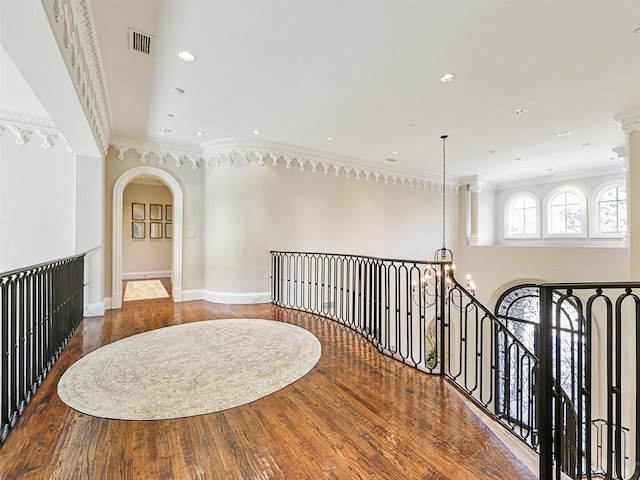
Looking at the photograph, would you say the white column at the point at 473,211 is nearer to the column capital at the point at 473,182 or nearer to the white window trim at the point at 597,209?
the column capital at the point at 473,182

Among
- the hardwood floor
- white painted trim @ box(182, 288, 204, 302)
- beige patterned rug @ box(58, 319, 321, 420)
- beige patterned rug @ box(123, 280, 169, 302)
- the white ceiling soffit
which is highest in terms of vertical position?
the white ceiling soffit

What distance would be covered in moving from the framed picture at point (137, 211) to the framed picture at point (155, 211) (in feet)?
0.68

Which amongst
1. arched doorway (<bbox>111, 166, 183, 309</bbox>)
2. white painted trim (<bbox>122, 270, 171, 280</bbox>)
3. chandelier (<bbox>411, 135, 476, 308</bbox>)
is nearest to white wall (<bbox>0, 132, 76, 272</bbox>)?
arched doorway (<bbox>111, 166, 183, 309</bbox>)

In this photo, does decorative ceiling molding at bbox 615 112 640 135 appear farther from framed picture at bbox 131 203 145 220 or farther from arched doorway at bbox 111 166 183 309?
framed picture at bbox 131 203 145 220

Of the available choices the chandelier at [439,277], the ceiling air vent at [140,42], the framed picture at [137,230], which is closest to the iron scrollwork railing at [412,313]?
the chandelier at [439,277]

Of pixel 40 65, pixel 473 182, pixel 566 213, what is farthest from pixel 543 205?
pixel 40 65

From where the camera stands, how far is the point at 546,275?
700 centimetres

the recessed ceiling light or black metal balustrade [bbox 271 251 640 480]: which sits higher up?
the recessed ceiling light

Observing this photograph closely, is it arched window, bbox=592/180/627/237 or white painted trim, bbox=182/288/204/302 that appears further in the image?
arched window, bbox=592/180/627/237

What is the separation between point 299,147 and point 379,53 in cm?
336

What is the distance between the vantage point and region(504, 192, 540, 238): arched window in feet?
30.5

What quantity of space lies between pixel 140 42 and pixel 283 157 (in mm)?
3454

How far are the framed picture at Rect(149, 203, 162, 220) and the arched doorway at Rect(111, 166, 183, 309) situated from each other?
12.0 feet

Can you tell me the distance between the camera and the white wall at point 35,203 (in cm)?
471
